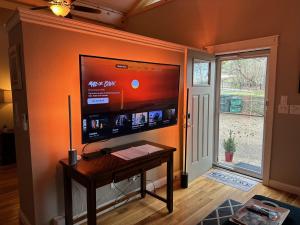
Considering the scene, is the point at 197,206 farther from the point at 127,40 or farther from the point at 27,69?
the point at 27,69

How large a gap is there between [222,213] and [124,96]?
5.62 ft

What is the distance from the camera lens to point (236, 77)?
3.56m

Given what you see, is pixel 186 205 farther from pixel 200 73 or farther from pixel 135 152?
pixel 200 73

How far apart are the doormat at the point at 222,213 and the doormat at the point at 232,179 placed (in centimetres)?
46

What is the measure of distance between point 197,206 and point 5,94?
13.4ft

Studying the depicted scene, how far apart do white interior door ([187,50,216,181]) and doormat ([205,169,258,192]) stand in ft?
0.50

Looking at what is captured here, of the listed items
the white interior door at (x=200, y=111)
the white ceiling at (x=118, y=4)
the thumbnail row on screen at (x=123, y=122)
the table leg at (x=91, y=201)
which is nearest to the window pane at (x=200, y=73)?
the white interior door at (x=200, y=111)

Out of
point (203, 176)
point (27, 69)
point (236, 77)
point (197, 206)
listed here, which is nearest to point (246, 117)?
point (236, 77)

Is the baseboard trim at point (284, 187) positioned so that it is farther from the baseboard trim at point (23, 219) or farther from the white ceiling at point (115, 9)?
the white ceiling at point (115, 9)

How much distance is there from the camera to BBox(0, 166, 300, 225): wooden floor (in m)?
2.32

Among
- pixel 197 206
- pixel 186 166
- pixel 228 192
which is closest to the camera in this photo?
pixel 197 206

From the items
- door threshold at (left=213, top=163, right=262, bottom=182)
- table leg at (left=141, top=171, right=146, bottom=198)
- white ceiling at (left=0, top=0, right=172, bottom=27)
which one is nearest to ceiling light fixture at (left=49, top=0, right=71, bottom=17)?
white ceiling at (left=0, top=0, right=172, bottom=27)

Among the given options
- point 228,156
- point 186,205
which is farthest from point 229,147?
point 186,205

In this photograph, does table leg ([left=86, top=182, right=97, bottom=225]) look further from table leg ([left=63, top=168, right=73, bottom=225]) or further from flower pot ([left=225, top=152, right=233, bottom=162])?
flower pot ([left=225, top=152, right=233, bottom=162])
